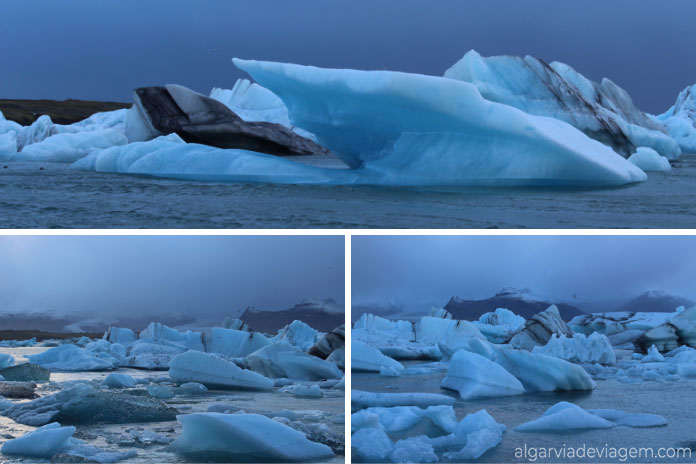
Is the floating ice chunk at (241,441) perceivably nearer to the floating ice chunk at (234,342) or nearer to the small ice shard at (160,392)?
the small ice shard at (160,392)

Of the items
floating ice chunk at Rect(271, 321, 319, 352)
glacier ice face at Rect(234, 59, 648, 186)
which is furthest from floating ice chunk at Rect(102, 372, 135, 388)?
glacier ice face at Rect(234, 59, 648, 186)

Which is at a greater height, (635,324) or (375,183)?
(375,183)

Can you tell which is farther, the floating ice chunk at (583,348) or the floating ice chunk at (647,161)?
the floating ice chunk at (647,161)

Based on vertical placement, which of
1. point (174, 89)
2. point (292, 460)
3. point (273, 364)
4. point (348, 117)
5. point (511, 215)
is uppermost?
point (174, 89)

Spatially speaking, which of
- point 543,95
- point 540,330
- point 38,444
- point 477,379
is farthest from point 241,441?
point 543,95

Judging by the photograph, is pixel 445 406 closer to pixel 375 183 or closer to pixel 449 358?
pixel 449 358

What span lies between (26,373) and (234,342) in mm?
1121

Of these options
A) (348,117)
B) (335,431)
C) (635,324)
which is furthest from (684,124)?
(335,431)

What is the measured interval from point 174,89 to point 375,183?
7690 mm

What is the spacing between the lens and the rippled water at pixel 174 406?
161 inches

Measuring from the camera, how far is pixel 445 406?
14.2 ft

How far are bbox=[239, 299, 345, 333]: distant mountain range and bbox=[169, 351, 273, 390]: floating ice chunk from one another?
28 centimetres

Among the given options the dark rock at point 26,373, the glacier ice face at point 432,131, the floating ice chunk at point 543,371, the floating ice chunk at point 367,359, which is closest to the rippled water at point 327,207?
the glacier ice face at point 432,131

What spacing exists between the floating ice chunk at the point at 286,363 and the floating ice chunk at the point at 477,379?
715mm
